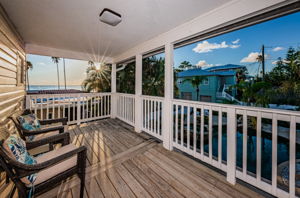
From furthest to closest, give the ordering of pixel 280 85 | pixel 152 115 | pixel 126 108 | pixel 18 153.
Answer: pixel 126 108 → pixel 152 115 → pixel 280 85 → pixel 18 153

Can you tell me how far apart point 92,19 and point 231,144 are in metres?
2.95

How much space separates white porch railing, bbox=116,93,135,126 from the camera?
3.98 meters

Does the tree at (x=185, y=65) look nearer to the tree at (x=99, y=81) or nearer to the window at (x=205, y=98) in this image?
the window at (x=205, y=98)

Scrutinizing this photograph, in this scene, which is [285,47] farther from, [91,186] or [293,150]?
[91,186]

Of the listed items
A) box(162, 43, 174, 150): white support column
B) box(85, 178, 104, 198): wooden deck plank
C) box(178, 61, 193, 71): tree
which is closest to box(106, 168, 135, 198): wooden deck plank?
box(85, 178, 104, 198): wooden deck plank

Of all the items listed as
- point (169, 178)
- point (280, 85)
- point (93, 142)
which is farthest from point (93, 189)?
point (280, 85)

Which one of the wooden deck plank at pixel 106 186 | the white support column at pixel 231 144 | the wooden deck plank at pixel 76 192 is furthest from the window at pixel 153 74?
the wooden deck plank at pixel 76 192

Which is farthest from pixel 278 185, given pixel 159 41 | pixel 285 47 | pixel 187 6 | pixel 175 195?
pixel 159 41

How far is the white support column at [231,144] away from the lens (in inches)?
66.6

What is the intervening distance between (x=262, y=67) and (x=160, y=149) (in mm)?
2126

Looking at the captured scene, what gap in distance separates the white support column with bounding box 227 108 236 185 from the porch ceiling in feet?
5.11

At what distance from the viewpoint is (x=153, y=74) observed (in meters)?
3.40

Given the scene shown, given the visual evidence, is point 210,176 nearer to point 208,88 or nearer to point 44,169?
point 208,88

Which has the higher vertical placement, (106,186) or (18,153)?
(18,153)
